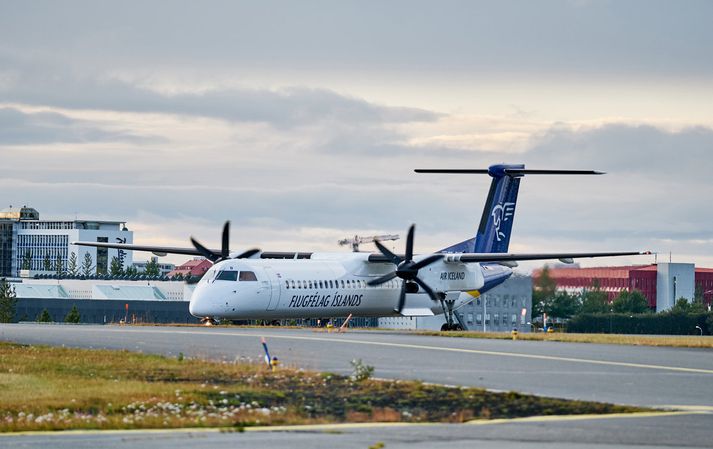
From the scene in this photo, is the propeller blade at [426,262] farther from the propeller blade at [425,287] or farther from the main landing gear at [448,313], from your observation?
the main landing gear at [448,313]

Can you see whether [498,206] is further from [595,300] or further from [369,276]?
[595,300]

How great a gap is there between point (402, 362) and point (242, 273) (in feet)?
86.8

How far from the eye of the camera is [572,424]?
836 inches

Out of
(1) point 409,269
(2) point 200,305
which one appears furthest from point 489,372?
(1) point 409,269

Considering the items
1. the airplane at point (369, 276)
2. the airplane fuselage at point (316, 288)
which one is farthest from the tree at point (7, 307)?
the airplane fuselage at point (316, 288)

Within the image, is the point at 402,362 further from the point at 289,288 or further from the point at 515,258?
the point at 515,258

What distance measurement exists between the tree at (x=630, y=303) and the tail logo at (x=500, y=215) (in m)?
45.2

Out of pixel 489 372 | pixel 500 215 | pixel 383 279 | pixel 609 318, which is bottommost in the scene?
pixel 489 372

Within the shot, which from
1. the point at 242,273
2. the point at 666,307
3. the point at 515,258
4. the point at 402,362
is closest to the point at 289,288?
the point at 242,273

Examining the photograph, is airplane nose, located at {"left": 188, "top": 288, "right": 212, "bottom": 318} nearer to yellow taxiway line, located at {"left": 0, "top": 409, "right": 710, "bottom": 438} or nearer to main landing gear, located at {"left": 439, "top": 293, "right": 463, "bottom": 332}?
main landing gear, located at {"left": 439, "top": 293, "right": 463, "bottom": 332}

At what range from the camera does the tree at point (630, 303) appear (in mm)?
119381

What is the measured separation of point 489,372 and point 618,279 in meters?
99.3

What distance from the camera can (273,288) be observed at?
2373 inches

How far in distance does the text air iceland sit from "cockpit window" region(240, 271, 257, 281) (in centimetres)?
300
